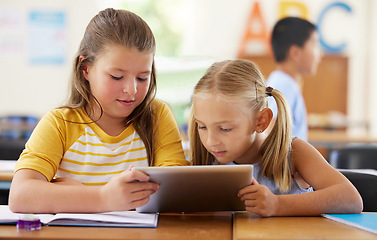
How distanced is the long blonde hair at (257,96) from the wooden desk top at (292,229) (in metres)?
0.24

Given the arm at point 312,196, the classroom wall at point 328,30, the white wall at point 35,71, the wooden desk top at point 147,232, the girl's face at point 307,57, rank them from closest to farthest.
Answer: the wooden desk top at point 147,232
the arm at point 312,196
the girl's face at point 307,57
the white wall at point 35,71
the classroom wall at point 328,30

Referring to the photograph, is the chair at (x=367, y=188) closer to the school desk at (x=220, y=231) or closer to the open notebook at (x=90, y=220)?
the school desk at (x=220, y=231)

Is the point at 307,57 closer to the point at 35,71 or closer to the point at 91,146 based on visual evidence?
the point at 91,146

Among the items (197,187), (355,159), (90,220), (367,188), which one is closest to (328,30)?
(355,159)

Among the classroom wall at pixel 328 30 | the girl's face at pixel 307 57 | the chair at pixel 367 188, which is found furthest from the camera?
the classroom wall at pixel 328 30

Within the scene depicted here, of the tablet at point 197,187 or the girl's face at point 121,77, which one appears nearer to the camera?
the tablet at point 197,187

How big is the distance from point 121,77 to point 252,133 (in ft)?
1.29

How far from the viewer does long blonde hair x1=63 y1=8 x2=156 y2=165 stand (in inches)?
57.8

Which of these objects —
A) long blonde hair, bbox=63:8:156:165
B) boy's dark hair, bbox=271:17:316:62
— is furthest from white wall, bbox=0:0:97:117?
long blonde hair, bbox=63:8:156:165

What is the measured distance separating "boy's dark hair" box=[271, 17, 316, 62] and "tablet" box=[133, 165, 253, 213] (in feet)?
7.34

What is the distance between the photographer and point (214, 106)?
4.67 feet

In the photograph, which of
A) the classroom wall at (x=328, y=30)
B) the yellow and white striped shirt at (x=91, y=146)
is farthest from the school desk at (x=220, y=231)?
the classroom wall at (x=328, y=30)

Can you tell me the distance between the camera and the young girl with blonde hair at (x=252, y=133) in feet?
4.65

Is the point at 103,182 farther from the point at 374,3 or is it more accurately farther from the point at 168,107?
the point at 374,3
